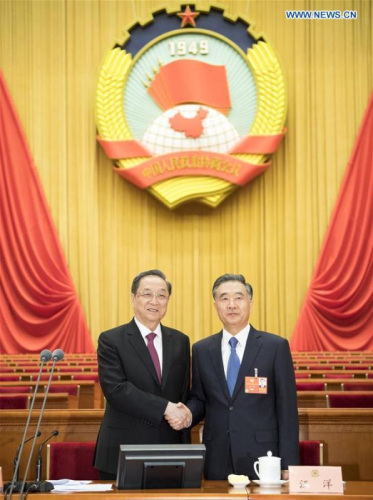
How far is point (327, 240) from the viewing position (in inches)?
422

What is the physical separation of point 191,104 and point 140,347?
26.7 ft

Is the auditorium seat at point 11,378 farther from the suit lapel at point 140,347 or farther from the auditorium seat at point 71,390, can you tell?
the suit lapel at point 140,347

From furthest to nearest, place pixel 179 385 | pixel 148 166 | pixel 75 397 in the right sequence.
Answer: pixel 148 166
pixel 75 397
pixel 179 385

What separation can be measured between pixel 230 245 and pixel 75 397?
5.95 metres

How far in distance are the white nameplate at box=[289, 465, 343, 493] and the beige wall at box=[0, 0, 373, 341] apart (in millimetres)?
8528

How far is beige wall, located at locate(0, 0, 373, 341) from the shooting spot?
1093 centimetres

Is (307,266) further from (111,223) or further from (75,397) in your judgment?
(75,397)

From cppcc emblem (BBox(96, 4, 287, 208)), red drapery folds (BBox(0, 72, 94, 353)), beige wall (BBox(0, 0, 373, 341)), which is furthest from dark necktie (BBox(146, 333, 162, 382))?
beige wall (BBox(0, 0, 373, 341))

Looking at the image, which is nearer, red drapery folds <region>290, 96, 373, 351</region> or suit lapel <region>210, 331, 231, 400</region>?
suit lapel <region>210, 331, 231, 400</region>

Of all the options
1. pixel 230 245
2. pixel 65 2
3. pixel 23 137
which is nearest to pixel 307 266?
pixel 230 245

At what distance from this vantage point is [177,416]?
2.83 meters

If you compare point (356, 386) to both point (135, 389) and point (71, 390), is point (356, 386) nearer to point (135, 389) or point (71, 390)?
point (71, 390)

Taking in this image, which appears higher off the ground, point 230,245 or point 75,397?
point 230,245

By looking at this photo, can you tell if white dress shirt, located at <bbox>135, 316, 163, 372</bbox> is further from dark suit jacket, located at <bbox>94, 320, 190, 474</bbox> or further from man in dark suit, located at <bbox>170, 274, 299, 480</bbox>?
man in dark suit, located at <bbox>170, 274, 299, 480</bbox>
